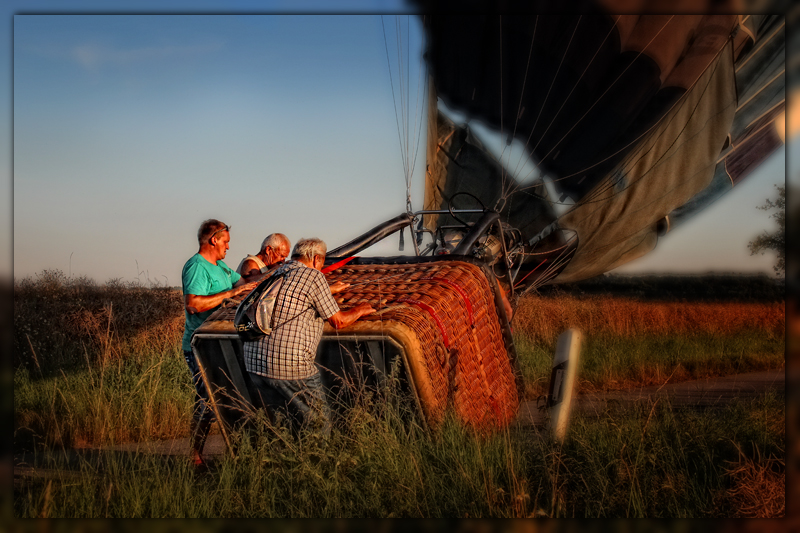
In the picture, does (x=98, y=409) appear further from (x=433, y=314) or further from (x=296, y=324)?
(x=433, y=314)

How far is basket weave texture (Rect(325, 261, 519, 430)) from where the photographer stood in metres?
3.28

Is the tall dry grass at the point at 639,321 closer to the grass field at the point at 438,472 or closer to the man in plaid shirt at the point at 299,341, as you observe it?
the grass field at the point at 438,472

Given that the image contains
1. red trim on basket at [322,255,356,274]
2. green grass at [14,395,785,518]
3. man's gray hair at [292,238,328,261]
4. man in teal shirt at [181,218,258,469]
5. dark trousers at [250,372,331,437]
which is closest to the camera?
green grass at [14,395,785,518]

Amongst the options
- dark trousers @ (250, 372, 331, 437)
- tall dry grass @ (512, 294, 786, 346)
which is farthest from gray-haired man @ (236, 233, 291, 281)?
tall dry grass @ (512, 294, 786, 346)

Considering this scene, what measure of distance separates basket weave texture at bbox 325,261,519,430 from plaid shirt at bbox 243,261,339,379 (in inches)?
5.1

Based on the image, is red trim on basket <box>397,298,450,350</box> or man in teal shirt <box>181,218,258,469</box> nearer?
red trim on basket <box>397,298,450,350</box>

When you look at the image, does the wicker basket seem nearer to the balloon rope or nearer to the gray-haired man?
the gray-haired man

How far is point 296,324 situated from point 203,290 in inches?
34.7

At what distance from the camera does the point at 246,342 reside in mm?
3395

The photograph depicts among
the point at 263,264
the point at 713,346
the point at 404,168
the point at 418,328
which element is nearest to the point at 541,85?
the point at 404,168

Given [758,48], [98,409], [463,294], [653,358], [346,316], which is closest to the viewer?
[346,316]

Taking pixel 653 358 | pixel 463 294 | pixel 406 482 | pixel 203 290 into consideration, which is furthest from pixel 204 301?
pixel 653 358

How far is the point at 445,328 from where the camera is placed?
3.47m

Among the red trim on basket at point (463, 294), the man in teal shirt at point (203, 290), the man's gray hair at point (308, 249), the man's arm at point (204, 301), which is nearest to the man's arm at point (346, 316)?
the man's gray hair at point (308, 249)
